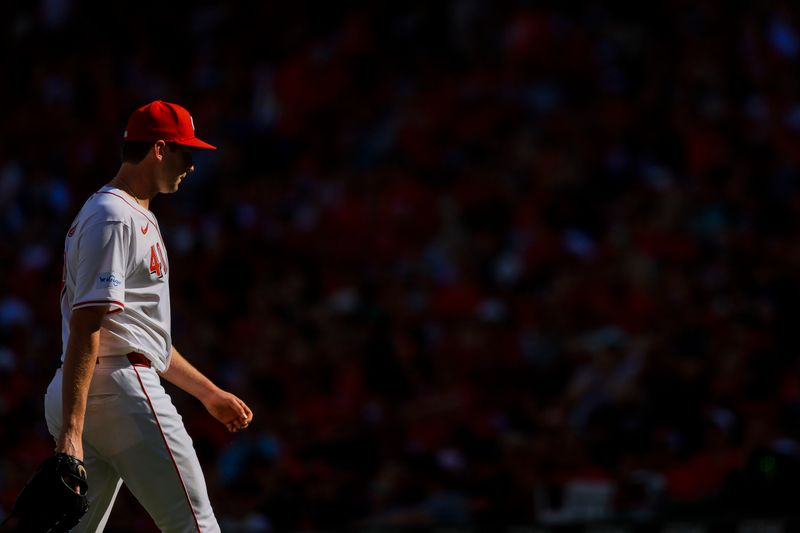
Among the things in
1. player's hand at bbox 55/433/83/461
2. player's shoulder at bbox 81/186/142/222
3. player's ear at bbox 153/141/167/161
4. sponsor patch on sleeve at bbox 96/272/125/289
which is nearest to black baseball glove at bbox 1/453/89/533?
player's hand at bbox 55/433/83/461

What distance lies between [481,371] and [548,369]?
16.7 inches

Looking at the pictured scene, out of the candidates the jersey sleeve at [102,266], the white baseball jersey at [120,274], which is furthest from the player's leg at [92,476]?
the jersey sleeve at [102,266]

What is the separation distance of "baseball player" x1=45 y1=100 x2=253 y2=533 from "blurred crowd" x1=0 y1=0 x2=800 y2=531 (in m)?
2.91

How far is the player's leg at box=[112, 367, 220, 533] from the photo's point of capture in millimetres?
3646

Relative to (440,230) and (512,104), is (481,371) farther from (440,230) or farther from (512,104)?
(512,104)

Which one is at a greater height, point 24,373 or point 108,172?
point 108,172

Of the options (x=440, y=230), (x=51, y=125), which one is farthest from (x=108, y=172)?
(x=440, y=230)

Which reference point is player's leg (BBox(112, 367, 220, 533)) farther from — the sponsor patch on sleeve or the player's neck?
the player's neck

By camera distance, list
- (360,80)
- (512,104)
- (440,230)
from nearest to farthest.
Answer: (440,230) < (512,104) < (360,80)

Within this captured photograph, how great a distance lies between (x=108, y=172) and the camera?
12.1m

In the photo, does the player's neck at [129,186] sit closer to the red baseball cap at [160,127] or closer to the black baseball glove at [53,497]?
the red baseball cap at [160,127]

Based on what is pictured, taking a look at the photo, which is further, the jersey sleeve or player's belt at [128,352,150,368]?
player's belt at [128,352,150,368]

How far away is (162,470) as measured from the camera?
3652 mm

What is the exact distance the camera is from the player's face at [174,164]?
3.90 meters
